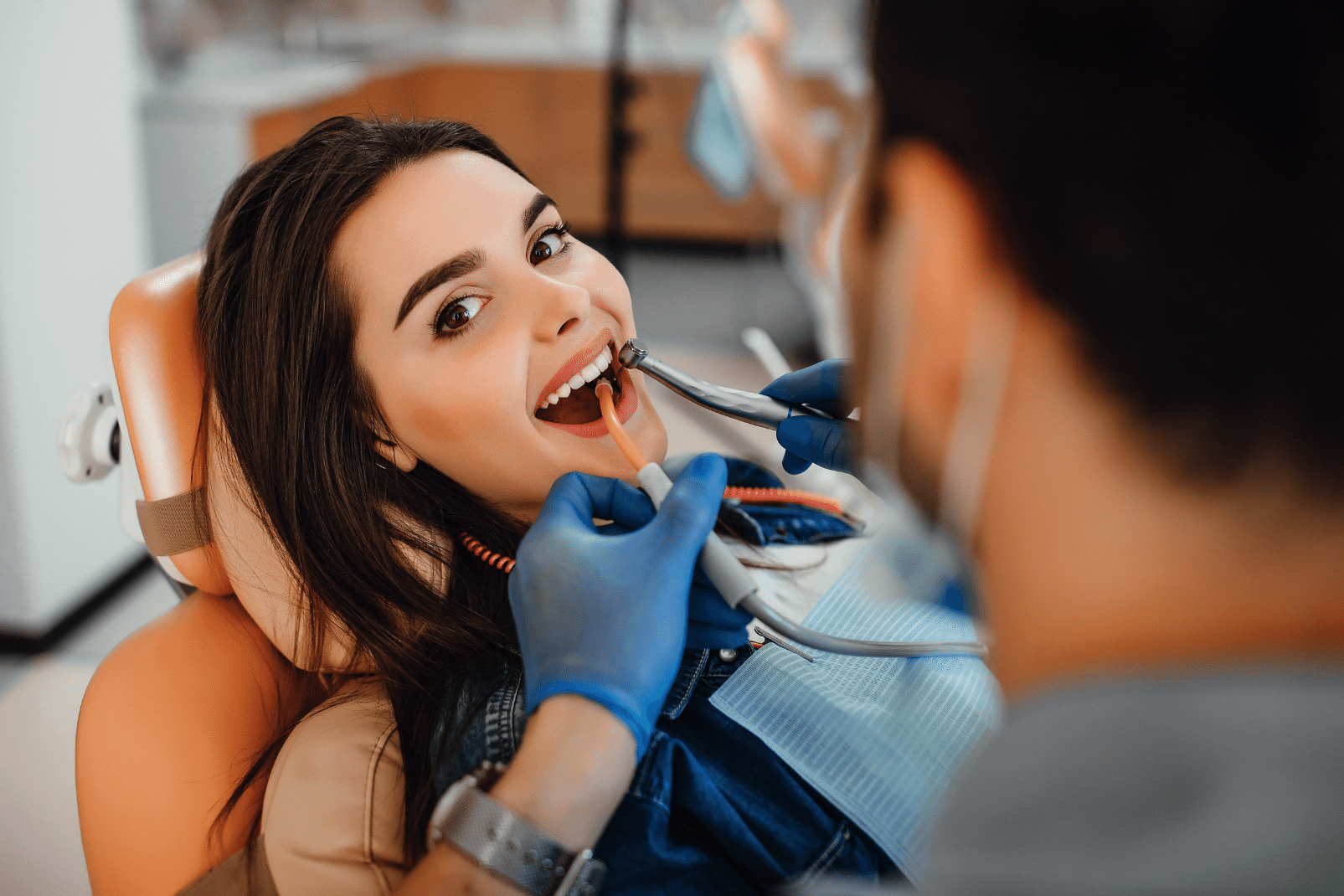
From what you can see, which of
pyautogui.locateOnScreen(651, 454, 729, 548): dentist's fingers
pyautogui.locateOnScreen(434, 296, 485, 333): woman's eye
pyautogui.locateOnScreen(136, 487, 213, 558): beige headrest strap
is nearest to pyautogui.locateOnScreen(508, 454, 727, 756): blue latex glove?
pyautogui.locateOnScreen(651, 454, 729, 548): dentist's fingers

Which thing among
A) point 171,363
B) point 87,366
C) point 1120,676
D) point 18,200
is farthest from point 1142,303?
point 87,366

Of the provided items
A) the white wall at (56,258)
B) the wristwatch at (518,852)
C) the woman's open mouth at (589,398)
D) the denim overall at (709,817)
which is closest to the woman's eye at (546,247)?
the woman's open mouth at (589,398)

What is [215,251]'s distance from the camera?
105cm

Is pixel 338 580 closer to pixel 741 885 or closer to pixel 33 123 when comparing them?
pixel 741 885

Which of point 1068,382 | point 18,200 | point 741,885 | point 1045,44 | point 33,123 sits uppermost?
point 1045,44

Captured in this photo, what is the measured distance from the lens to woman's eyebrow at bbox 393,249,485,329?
98 centimetres

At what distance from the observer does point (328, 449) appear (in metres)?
1.01

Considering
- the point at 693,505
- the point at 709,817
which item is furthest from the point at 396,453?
the point at 709,817

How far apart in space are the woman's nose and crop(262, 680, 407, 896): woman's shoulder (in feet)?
1.35

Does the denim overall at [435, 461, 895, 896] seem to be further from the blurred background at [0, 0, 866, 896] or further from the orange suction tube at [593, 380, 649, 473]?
the blurred background at [0, 0, 866, 896]

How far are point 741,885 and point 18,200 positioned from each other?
1830 mm

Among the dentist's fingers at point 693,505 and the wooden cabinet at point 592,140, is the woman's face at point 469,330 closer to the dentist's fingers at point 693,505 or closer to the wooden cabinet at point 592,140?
the dentist's fingers at point 693,505

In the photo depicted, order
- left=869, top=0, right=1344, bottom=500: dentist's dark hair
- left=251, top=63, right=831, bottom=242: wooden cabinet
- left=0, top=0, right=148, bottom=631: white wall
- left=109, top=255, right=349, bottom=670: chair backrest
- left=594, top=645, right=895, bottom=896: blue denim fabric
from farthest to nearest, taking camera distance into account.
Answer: left=251, top=63, right=831, bottom=242: wooden cabinet
left=0, top=0, right=148, bottom=631: white wall
left=109, top=255, right=349, bottom=670: chair backrest
left=594, top=645, right=895, bottom=896: blue denim fabric
left=869, top=0, right=1344, bottom=500: dentist's dark hair

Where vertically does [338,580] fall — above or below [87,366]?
above
